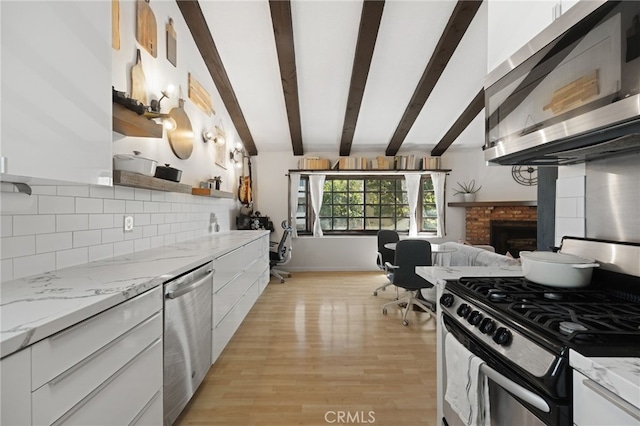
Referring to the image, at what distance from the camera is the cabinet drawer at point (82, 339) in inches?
29.0

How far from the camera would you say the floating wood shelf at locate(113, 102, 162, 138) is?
5.50 feet

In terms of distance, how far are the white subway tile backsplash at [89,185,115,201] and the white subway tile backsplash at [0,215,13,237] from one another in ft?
1.52

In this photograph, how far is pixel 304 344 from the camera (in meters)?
2.54

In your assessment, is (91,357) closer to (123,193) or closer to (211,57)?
(123,193)

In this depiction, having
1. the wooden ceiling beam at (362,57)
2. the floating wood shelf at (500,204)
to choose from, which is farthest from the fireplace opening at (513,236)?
the wooden ceiling beam at (362,57)

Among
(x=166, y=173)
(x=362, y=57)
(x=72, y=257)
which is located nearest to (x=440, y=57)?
(x=362, y=57)

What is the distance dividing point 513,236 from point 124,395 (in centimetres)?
583

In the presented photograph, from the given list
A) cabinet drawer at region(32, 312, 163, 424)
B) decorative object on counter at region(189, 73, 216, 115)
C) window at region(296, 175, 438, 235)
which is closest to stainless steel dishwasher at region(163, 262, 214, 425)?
cabinet drawer at region(32, 312, 163, 424)

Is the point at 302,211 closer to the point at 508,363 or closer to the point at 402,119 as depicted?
the point at 402,119

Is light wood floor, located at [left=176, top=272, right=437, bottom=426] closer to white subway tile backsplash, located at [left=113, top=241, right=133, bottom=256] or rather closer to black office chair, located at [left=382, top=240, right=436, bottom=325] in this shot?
black office chair, located at [left=382, top=240, right=436, bottom=325]

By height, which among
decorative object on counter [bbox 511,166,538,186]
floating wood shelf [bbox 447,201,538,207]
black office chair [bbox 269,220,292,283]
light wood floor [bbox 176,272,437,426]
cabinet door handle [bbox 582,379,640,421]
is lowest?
light wood floor [bbox 176,272,437,426]

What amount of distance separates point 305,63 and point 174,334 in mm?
3296

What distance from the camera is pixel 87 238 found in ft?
5.23

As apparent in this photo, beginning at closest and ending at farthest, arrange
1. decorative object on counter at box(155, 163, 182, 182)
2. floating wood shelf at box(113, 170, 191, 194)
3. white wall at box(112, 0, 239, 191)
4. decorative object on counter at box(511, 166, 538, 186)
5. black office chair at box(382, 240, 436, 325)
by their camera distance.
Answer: floating wood shelf at box(113, 170, 191, 194)
white wall at box(112, 0, 239, 191)
decorative object on counter at box(155, 163, 182, 182)
black office chair at box(382, 240, 436, 325)
decorative object on counter at box(511, 166, 538, 186)
